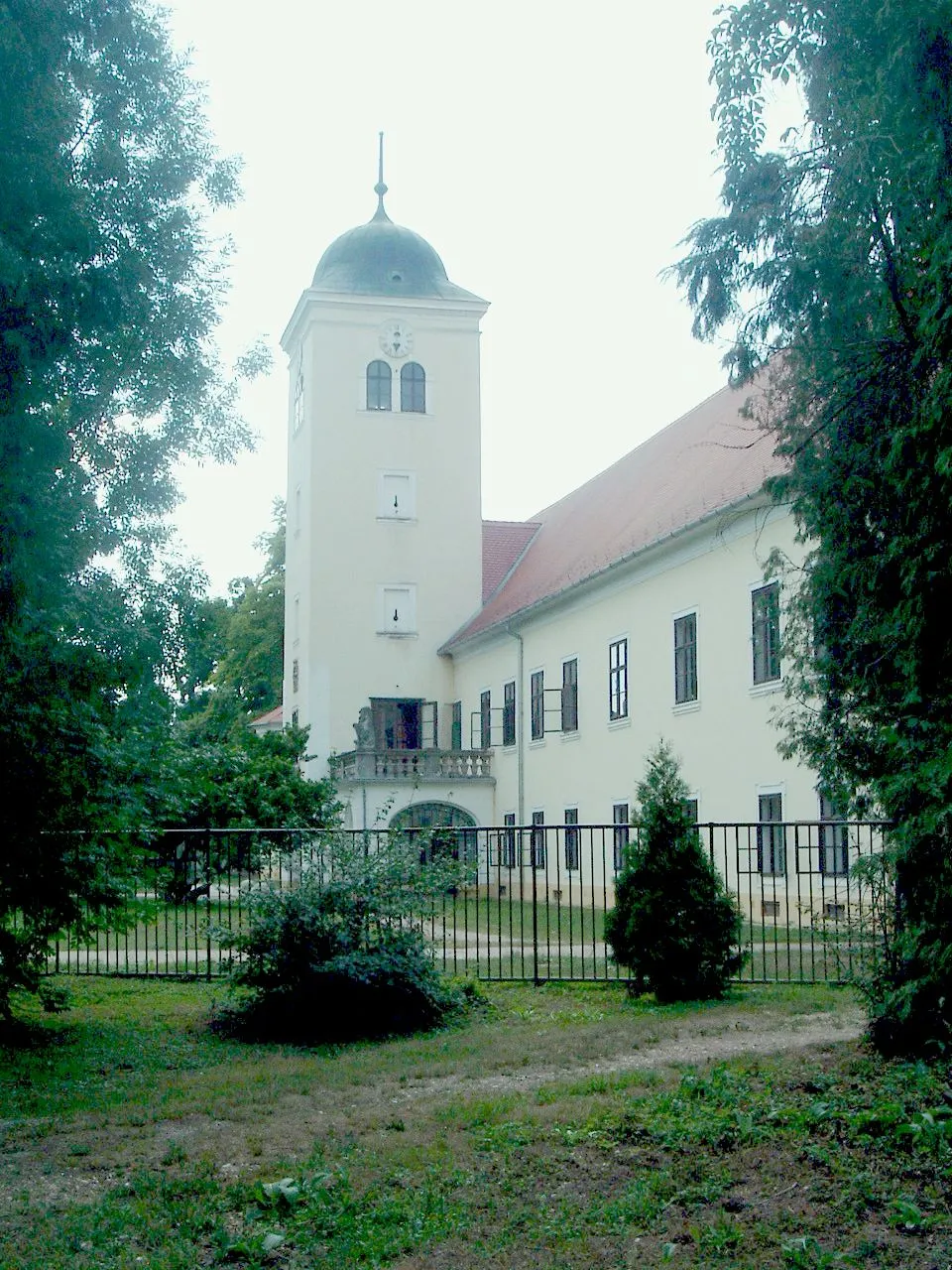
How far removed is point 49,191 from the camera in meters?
9.23

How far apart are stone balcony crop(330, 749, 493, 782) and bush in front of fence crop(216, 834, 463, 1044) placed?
27596 mm

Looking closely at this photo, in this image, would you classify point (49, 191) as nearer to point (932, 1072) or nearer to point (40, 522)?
point (40, 522)

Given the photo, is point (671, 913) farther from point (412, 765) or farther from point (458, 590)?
point (458, 590)

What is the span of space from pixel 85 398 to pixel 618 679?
2348 cm

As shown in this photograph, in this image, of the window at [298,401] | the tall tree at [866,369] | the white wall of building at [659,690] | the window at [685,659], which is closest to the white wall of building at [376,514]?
the window at [298,401]

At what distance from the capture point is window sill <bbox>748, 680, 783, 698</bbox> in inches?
990

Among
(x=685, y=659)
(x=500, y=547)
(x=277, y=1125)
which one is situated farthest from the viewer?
(x=500, y=547)

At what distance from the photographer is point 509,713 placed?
131 ft

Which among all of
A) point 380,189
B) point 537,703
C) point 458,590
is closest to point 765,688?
point 537,703

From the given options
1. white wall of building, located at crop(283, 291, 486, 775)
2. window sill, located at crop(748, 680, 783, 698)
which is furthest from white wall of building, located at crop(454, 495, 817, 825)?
white wall of building, located at crop(283, 291, 486, 775)

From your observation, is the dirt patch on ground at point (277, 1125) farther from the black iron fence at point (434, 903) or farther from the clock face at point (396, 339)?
the clock face at point (396, 339)

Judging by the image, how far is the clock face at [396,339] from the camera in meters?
45.3

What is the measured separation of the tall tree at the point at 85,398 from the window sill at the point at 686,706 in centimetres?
1845

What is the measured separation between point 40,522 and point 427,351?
3781 centimetres
